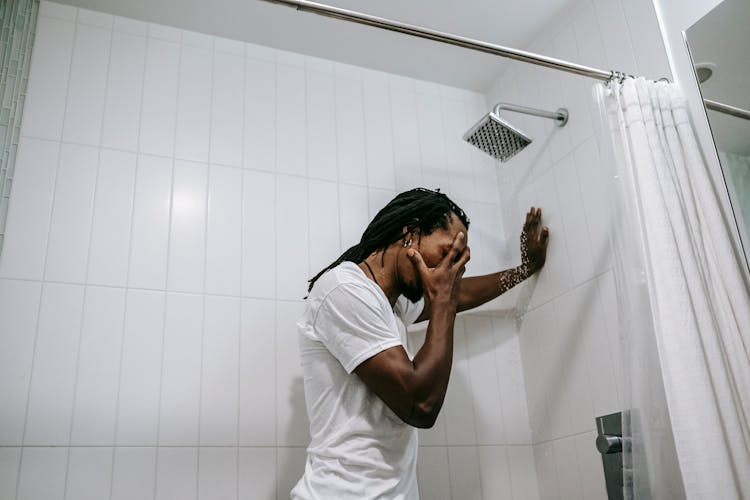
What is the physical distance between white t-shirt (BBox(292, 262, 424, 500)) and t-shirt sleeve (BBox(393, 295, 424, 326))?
0.27m

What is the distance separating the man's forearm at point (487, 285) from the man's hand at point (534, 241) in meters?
0.02

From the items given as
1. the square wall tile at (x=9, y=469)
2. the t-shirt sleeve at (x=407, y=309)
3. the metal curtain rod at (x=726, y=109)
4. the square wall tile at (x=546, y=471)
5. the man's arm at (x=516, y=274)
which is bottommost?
the square wall tile at (x=546, y=471)

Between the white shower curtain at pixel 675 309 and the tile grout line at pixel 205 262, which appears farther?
the tile grout line at pixel 205 262

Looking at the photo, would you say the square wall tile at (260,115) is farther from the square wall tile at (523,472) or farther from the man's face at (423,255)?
the square wall tile at (523,472)

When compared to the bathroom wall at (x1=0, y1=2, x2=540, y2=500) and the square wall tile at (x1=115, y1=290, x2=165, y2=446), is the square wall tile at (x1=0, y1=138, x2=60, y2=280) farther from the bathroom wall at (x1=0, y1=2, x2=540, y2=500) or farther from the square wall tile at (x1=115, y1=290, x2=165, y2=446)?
the square wall tile at (x1=115, y1=290, x2=165, y2=446)

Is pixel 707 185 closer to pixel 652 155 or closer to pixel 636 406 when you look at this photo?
pixel 652 155

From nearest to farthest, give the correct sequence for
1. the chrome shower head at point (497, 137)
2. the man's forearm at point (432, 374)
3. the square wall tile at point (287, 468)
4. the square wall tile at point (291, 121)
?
1. the man's forearm at point (432, 374)
2. the square wall tile at point (287, 468)
3. the chrome shower head at point (497, 137)
4. the square wall tile at point (291, 121)

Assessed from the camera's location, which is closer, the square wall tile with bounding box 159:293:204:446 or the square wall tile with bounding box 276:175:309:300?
the square wall tile with bounding box 159:293:204:446

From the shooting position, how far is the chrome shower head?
5.42 ft

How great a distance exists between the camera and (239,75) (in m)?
1.90

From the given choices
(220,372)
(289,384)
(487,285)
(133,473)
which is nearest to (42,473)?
(133,473)

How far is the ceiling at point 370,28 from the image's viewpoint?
181cm

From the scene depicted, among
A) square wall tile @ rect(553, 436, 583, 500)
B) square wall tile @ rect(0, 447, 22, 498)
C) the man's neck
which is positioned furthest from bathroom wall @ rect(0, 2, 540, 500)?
the man's neck

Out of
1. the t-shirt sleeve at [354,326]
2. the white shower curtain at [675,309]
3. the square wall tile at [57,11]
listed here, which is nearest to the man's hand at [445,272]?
the t-shirt sleeve at [354,326]
